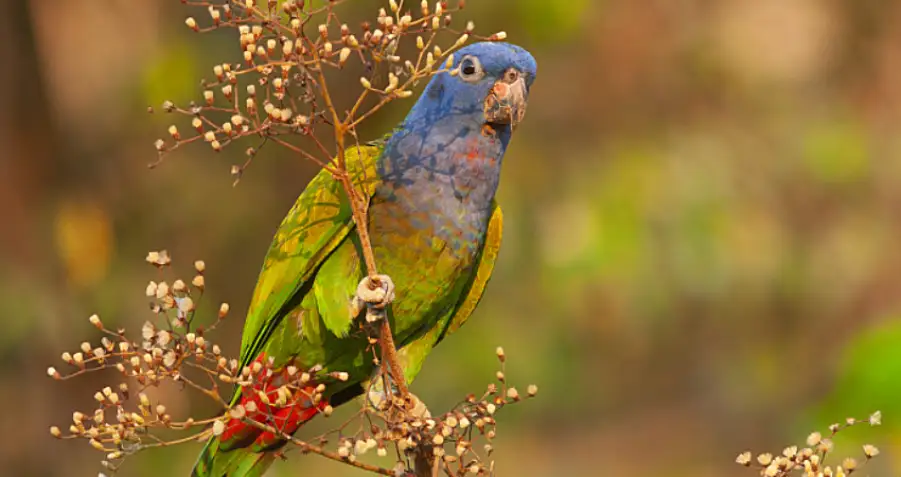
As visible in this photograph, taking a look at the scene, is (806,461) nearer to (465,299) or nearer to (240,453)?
(465,299)

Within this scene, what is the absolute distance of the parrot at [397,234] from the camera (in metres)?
2.96

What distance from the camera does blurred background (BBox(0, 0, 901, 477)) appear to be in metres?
7.06

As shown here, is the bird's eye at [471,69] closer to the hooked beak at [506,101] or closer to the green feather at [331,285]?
the hooked beak at [506,101]

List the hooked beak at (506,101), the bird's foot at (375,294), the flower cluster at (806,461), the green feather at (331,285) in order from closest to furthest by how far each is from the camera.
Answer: the flower cluster at (806,461)
the bird's foot at (375,294)
the green feather at (331,285)
the hooked beak at (506,101)

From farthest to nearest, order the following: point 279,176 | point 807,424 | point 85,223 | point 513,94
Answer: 1. point 279,176
2. point 85,223
3. point 807,424
4. point 513,94

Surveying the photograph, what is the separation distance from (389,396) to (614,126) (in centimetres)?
694

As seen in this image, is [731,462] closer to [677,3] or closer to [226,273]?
[677,3]

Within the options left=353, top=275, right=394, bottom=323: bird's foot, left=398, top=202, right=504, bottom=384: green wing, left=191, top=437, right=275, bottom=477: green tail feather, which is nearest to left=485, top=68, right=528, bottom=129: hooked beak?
left=398, top=202, right=504, bottom=384: green wing

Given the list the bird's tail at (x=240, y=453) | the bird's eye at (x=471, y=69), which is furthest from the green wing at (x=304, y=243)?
the bird's eye at (x=471, y=69)

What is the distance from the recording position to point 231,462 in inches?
127

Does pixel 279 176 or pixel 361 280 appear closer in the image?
pixel 361 280

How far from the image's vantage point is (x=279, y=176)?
8031mm

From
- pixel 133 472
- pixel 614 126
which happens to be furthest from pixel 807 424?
pixel 133 472

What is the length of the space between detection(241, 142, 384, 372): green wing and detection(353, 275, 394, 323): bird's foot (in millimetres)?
276
